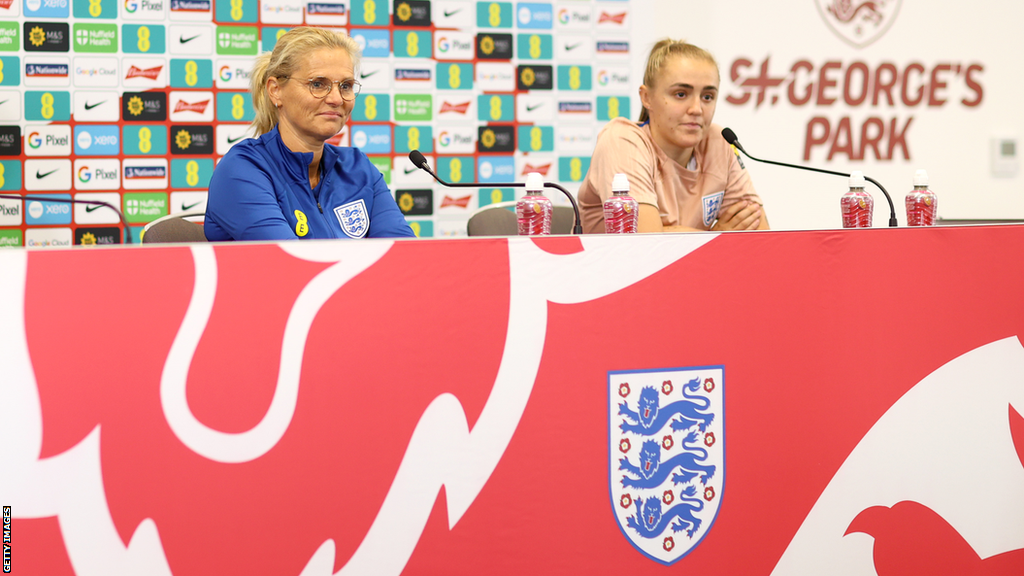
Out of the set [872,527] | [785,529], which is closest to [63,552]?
[785,529]

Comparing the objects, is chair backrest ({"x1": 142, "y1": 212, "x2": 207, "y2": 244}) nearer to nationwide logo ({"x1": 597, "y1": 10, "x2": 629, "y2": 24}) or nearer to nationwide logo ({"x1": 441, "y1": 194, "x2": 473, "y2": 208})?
nationwide logo ({"x1": 441, "y1": 194, "x2": 473, "y2": 208})

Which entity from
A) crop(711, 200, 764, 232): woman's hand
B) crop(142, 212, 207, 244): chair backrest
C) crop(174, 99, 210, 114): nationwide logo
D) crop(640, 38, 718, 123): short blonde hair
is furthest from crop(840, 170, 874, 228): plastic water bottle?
crop(174, 99, 210, 114): nationwide logo

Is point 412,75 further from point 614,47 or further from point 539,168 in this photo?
point 614,47

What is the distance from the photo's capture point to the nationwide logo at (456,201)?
329 cm

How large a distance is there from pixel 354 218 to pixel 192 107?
4.99ft

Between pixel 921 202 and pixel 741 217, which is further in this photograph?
pixel 741 217

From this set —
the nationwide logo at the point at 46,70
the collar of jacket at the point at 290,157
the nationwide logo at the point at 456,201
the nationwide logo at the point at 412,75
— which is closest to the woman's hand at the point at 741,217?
the collar of jacket at the point at 290,157

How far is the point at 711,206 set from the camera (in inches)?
82.4

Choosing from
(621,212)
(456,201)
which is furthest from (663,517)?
(456,201)

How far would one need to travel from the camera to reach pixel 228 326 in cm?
109

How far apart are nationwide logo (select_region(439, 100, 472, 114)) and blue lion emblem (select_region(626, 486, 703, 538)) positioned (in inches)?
89.1

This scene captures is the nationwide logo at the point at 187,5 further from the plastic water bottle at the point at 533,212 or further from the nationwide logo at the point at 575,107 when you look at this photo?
the plastic water bottle at the point at 533,212

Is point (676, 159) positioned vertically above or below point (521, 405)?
above

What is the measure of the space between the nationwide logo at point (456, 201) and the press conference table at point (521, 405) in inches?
82.6
